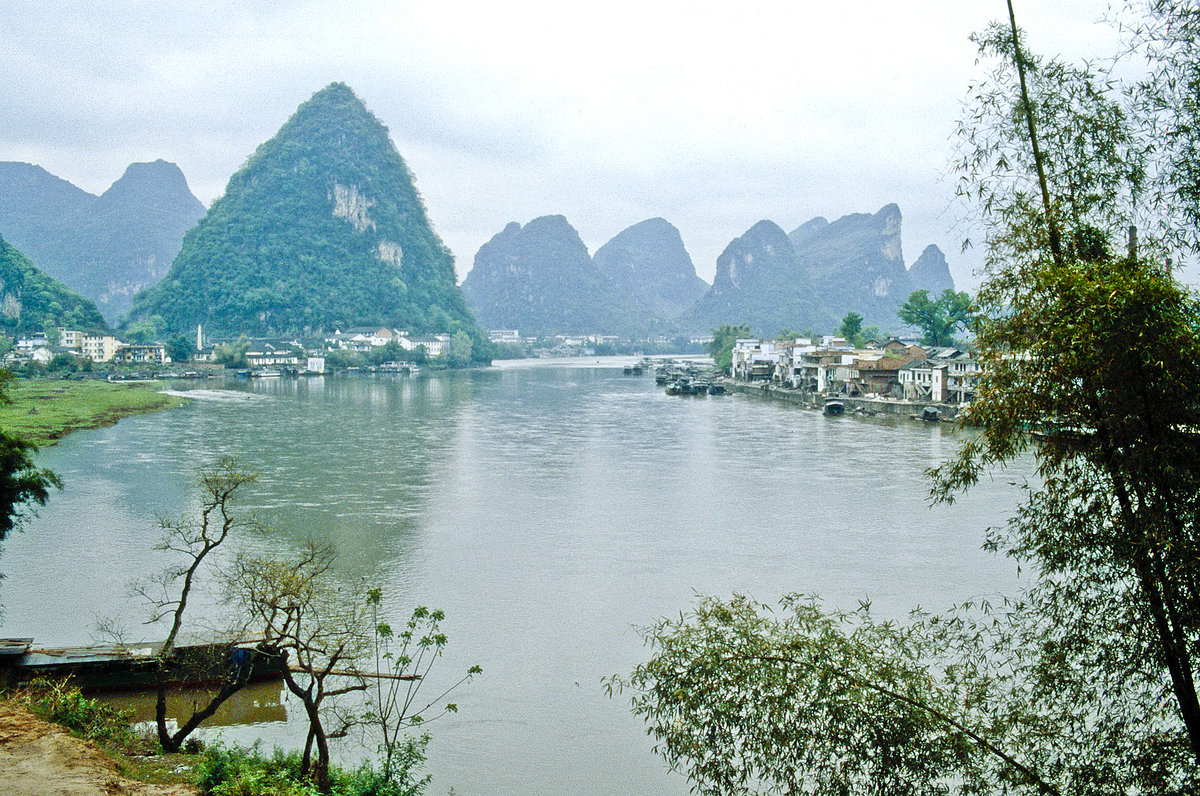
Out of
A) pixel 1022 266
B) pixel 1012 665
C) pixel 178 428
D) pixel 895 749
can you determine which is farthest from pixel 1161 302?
pixel 178 428

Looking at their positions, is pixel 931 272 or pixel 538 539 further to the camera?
pixel 931 272

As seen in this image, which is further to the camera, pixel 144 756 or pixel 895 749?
pixel 144 756

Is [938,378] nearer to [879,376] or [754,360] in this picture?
[879,376]

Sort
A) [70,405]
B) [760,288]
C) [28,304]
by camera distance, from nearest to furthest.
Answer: [70,405]
[28,304]
[760,288]

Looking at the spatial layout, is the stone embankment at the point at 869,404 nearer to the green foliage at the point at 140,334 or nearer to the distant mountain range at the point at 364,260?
the green foliage at the point at 140,334

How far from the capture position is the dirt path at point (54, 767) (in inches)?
155

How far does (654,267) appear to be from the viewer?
16950 centimetres

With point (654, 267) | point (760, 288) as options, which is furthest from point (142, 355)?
point (654, 267)

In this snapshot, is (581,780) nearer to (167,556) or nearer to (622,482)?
(167,556)

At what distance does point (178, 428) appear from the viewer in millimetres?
21547

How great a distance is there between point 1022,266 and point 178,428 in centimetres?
2215

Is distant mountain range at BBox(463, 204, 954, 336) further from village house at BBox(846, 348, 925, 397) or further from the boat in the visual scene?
the boat

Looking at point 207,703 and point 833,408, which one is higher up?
point 833,408

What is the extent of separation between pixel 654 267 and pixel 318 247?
102 metres
